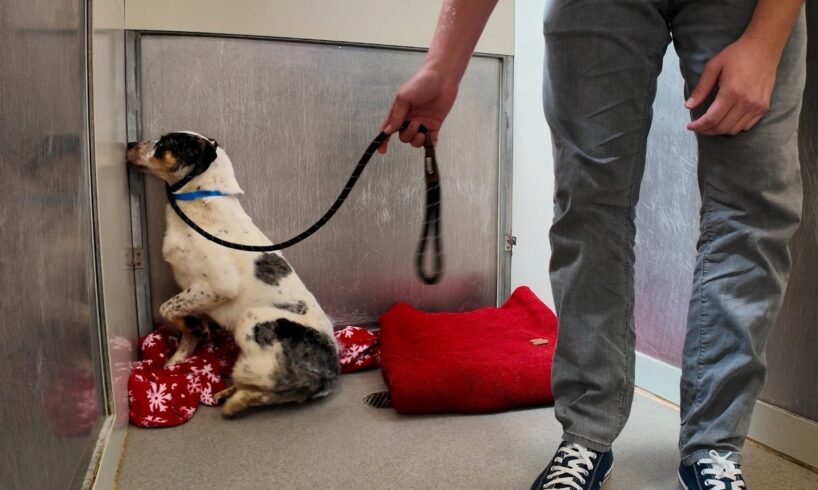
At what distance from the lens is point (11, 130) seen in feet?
2.32

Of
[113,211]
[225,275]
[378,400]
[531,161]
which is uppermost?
[531,161]

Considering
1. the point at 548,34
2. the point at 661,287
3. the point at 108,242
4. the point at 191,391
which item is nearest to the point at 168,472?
the point at 191,391

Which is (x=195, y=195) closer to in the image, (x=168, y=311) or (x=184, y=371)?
(x=168, y=311)

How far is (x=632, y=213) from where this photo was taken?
3.68 feet

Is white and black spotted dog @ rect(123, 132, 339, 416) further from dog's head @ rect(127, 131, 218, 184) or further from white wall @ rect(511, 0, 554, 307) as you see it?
white wall @ rect(511, 0, 554, 307)

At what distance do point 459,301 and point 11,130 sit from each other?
6.36 feet

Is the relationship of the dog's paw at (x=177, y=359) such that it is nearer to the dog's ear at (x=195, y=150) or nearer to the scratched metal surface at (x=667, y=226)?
the dog's ear at (x=195, y=150)

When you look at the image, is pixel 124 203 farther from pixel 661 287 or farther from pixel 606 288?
pixel 661 287

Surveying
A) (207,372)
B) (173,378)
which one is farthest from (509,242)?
(173,378)

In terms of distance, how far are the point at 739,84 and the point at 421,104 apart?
0.55 m

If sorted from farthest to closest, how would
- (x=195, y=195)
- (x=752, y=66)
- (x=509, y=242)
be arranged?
(x=509, y=242) < (x=195, y=195) < (x=752, y=66)

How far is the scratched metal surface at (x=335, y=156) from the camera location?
2018 mm

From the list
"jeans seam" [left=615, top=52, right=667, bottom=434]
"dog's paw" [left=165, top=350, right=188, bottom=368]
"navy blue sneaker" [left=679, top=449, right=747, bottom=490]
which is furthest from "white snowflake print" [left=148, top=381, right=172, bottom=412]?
"navy blue sneaker" [left=679, top=449, right=747, bottom=490]

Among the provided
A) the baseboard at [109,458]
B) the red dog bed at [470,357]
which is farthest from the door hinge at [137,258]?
the red dog bed at [470,357]
